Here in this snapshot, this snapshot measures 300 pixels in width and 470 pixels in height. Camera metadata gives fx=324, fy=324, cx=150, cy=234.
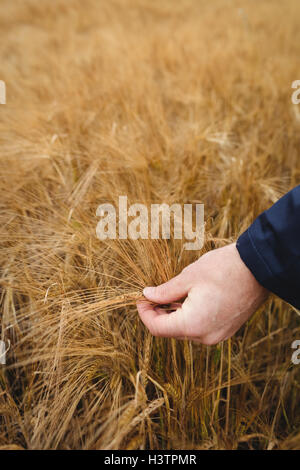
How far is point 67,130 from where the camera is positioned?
1.12 metres

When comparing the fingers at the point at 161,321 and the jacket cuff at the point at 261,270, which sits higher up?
the jacket cuff at the point at 261,270

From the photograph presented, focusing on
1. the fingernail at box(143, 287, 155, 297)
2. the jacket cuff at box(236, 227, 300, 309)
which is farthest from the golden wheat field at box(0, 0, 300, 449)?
the jacket cuff at box(236, 227, 300, 309)

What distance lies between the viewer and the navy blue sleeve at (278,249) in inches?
17.4

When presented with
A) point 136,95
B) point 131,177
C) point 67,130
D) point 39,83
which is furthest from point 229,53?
point 131,177

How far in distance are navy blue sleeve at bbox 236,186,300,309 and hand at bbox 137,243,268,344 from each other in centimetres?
2

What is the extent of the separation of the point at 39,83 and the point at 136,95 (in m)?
0.61

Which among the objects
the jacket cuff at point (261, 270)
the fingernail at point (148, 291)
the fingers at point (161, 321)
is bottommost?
the fingers at point (161, 321)

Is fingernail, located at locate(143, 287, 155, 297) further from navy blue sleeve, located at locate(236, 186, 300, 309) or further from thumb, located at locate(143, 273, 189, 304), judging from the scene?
navy blue sleeve, located at locate(236, 186, 300, 309)

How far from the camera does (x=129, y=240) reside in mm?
590

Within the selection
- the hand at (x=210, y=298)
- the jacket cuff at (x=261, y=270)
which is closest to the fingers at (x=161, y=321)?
the hand at (x=210, y=298)

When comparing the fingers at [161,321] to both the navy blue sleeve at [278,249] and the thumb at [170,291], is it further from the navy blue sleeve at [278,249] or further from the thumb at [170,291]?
the navy blue sleeve at [278,249]

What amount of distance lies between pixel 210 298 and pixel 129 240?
0.20 m

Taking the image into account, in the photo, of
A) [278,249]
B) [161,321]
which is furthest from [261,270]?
[161,321]

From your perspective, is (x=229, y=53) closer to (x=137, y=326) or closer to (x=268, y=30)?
(x=268, y=30)
